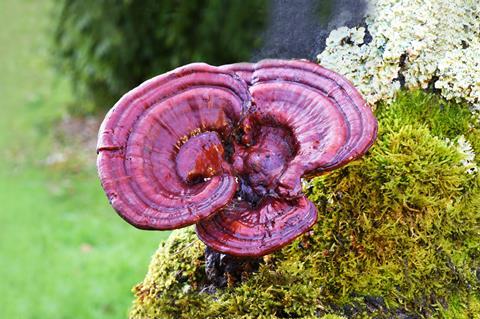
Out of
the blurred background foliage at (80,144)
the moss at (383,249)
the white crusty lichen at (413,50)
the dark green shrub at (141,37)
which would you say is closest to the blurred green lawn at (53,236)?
the blurred background foliage at (80,144)

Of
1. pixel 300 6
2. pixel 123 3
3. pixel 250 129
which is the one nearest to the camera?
pixel 250 129

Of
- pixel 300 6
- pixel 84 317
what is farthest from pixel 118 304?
pixel 300 6

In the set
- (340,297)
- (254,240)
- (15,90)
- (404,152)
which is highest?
(15,90)

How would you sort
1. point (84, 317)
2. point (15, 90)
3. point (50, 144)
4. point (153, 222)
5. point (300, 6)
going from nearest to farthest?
point (153, 222) → point (300, 6) → point (84, 317) → point (50, 144) → point (15, 90)

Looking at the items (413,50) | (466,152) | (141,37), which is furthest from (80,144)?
(466,152)

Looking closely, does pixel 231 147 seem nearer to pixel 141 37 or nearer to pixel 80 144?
pixel 141 37

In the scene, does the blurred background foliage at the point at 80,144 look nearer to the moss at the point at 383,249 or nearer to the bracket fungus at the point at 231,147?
the moss at the point at 383,249

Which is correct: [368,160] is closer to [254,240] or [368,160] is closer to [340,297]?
[340,297]

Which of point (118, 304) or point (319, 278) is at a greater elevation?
point (118, 304)
